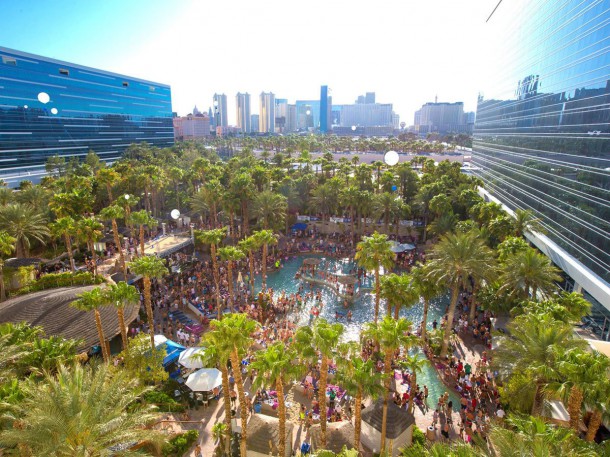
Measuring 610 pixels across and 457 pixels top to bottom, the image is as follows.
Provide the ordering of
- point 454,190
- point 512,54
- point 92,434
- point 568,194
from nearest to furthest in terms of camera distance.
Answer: point 92,434, point 568,194, point 454,190, point 512,54

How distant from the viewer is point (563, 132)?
34062mm

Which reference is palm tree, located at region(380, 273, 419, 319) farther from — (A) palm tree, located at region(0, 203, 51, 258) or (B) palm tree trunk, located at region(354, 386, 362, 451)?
(A) palm tree, located at region(0, 203, 51, 258)

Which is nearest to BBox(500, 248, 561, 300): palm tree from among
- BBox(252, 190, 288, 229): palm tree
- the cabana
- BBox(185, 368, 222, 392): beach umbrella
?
BBox(185, 368, 222, 392): beach umbrella

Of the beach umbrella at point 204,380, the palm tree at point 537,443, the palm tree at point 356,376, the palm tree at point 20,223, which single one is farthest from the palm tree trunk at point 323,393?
the palm tree at point 20,223

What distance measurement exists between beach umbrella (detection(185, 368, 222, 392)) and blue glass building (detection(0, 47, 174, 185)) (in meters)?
75.9

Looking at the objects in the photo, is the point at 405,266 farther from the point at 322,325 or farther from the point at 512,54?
the point at 512,54

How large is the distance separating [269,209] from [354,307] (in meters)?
15.6

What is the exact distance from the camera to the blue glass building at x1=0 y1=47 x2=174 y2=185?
78.0m

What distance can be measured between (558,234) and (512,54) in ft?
109

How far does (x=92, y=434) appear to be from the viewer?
1125 centimetres

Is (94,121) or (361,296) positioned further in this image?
(94,121)

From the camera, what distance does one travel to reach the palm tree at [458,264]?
2339 centimetres

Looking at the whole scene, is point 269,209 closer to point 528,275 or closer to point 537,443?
point 528,275

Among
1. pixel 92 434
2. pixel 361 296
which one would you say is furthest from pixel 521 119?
pixel 92 434
